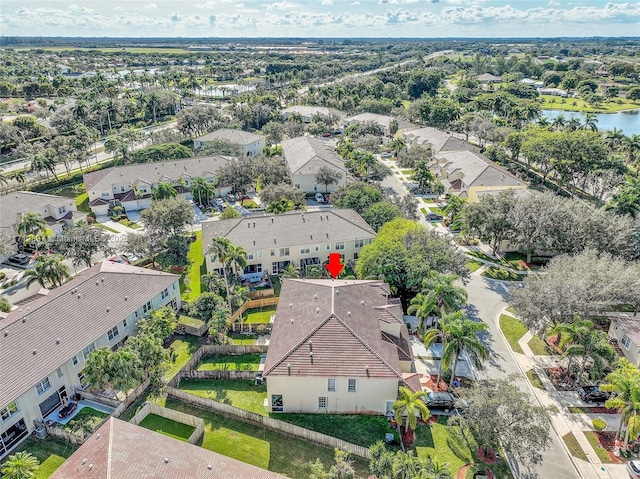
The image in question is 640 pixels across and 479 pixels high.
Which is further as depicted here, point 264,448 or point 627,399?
point 264,448

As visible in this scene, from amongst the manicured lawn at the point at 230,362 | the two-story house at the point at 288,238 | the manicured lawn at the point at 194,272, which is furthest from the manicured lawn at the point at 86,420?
the two-story house at the point at 288,238

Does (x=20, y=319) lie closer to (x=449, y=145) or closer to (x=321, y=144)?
(x=321, y=144)

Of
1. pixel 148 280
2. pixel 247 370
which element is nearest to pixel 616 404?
pixel 247 370

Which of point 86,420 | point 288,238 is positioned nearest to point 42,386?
point 86,420

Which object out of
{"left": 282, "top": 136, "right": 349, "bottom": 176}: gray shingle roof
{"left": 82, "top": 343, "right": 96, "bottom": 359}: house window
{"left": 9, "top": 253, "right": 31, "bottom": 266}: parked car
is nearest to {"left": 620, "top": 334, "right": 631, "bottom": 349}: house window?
{"left": 82, "top": 343, "right": 96, "bottom": 359}: house window

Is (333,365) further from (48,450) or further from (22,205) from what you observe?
(22,205)

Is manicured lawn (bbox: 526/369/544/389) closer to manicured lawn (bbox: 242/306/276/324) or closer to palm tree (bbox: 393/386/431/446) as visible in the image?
palm tree (bbox: 393/386/431/446)

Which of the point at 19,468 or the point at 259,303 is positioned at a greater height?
the point at 19,468
